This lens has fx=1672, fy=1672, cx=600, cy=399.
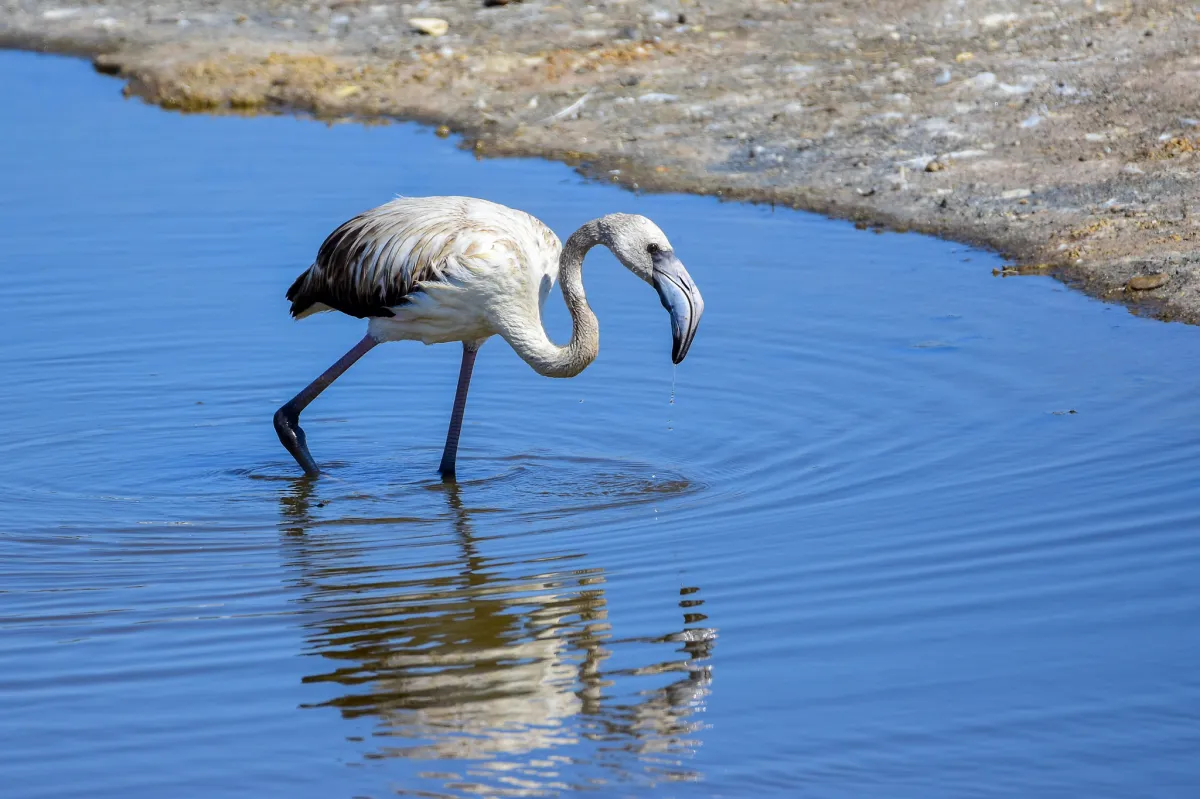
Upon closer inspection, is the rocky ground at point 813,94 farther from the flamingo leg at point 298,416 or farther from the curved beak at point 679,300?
the flamingo leg at point 298,416

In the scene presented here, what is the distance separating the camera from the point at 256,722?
4766 mm

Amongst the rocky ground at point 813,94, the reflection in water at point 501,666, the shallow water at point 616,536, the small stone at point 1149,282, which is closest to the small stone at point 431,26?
the rocky ground at point 813,94

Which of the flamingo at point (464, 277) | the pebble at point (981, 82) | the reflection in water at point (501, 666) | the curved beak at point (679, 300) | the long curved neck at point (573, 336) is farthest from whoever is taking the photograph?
the pebble at point (981, 82)

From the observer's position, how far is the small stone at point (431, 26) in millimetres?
15555

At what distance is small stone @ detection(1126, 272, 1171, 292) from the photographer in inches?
357

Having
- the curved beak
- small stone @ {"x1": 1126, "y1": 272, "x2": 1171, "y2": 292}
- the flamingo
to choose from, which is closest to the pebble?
small stone @ {"x1": 1126, "y1": 272, "x2": 1171, "y2": 292}

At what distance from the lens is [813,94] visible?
13.0 meters

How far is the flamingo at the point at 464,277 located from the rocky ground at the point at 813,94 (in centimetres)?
364

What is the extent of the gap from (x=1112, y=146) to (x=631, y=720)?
7.71 m

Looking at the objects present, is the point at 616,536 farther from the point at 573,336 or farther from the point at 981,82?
the point at 981,82

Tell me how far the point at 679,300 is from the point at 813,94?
7.07 meters

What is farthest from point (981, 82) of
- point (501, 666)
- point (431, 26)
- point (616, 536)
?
point (501, 666)

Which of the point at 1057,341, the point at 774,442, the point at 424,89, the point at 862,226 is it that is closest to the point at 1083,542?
the point at 774,442

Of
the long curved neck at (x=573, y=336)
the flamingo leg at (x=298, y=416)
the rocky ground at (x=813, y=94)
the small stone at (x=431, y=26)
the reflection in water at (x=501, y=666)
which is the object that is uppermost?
the small stone at (x=431, y=26)
